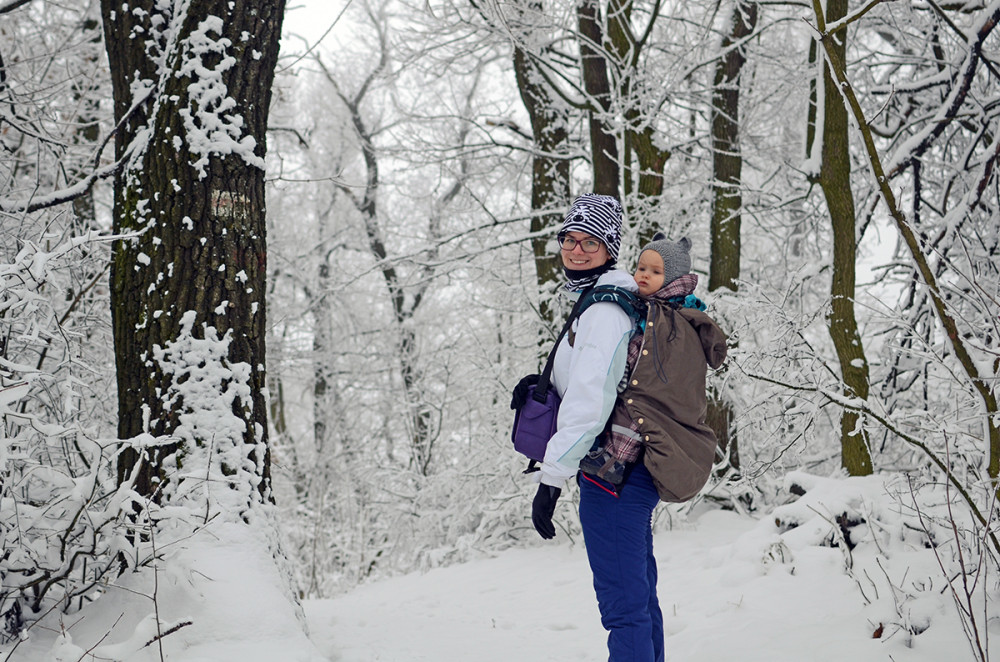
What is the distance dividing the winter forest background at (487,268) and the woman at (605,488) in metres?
0.86

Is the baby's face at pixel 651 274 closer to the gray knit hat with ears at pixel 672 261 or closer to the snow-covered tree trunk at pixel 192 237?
the gray knit hat with ears at pixel 672 261

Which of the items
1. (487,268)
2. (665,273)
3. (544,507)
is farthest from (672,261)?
(487,268)

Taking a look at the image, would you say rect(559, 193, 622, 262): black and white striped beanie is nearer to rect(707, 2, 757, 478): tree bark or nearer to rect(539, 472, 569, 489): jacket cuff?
rect(539, 472, 569, 489): jacket cuff

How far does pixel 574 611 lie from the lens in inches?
171

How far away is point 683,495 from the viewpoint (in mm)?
2326

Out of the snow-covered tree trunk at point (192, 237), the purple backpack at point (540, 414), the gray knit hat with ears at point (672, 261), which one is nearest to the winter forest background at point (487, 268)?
the snow-covered tree trunk at point (192, 237)

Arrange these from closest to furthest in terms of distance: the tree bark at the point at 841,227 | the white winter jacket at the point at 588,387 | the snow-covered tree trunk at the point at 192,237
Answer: the white winter jacket at the point at 588,387 → the snow-covered tree trunk at the point at 192,237 → the tree bark at the point at 841,227

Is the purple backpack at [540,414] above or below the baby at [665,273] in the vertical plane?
below

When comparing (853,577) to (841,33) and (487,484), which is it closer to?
(841,33)

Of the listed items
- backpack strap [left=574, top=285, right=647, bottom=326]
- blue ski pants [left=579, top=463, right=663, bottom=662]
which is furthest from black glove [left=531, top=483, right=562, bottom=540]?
backpack strap [left=574, top=285, right=647, bottom=326]

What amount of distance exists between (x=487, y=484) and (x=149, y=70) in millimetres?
5088

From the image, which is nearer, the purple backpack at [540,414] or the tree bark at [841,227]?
the purple backpack at [540,414]

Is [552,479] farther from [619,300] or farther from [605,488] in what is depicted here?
[619,300]

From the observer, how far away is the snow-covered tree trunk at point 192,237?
9.23 ft
